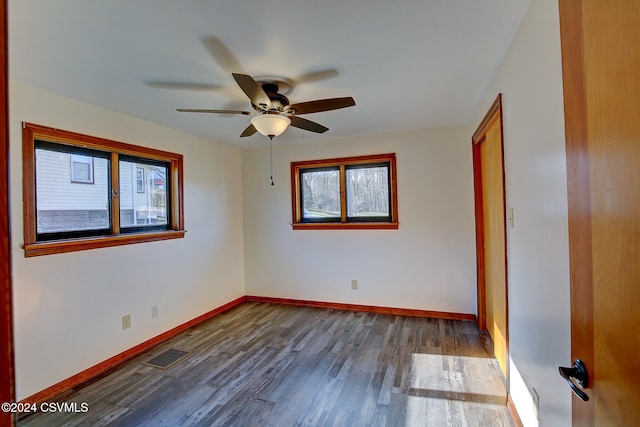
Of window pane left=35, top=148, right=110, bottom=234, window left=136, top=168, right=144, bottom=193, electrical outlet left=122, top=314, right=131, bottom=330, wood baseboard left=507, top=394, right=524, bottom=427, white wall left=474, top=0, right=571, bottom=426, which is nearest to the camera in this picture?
white wall left=474, top=0, right=571, bottom=426

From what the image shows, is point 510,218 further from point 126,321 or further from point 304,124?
point 126,321

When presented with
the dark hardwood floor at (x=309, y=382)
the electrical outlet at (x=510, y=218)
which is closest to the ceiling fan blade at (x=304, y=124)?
the electrical outlet at (x=510, y=218)

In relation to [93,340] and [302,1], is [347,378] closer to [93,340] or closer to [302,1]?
[93,340]

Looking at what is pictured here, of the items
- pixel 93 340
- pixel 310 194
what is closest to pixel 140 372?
pixel 93 340

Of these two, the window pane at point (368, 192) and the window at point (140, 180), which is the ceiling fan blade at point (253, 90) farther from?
the window pane at point (368, 192)

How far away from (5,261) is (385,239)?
362cm

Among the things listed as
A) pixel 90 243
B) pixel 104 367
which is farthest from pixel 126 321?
pixel 90 243

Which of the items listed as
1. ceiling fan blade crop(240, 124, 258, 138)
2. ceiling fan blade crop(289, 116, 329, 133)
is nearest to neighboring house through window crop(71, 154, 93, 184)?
ceiling fan blade crop(240, 124, 258, 138)

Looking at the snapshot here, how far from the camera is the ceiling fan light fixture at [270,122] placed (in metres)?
2.19

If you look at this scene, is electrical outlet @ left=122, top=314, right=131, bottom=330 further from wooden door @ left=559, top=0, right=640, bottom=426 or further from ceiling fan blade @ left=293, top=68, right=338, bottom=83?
wooden door @ left=559, top=0, right=640, bottom=426

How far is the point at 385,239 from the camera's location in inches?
151

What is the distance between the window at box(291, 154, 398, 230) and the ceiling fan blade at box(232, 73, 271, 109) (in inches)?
79.7

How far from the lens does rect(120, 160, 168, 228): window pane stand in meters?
2.95

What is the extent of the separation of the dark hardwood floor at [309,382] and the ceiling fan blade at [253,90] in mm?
2127
